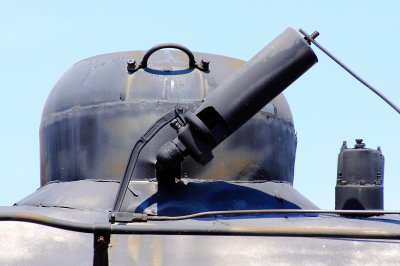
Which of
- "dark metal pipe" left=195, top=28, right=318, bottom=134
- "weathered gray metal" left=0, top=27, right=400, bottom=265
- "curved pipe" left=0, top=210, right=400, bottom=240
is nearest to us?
"curved pipe" left=0, top=210, right=400, bottom=240

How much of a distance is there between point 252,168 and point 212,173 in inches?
13.9

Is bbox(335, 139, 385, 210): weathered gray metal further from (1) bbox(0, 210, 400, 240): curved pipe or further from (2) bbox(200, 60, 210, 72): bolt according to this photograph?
(1) bbox(0, 210, 400, 240): curved pipe

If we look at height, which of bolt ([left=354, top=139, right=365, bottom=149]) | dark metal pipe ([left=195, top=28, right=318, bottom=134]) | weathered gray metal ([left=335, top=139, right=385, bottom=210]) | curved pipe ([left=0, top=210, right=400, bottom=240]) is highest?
→ dark metal pipe ([left=195, top=28, right=318, bottom=134])

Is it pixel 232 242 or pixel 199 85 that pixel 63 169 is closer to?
pixel 199 85

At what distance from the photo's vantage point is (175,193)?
586 cm

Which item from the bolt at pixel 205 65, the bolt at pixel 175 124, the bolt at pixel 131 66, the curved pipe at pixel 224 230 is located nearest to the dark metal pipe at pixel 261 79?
the bolt at pixel 175 124

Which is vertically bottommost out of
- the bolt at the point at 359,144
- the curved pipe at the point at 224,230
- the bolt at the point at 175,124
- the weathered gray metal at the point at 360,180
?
the curved pipe at the point at 224,230

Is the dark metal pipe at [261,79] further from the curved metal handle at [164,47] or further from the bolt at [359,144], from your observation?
the bolt at [359,144]

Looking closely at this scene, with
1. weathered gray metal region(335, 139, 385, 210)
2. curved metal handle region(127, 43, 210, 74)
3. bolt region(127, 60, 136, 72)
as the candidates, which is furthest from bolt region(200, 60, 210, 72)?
weathered gray metal region(335, 139, 385, 210)

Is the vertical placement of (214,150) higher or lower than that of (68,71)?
lower

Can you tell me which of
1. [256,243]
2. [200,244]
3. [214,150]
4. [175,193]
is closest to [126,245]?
[200,244]

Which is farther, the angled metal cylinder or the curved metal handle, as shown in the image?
the curved metal handle

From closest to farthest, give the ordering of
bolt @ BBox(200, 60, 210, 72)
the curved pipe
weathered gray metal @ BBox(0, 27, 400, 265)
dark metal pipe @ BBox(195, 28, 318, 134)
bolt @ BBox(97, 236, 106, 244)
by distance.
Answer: the curved pipe, bolt @ BBox(97, 236, 106, 244), weathered gray metal @ BBox(0, 27, 400, 265), dark metal pipe @ BBox(195, 28, 318, 134), bolt @ BBox(200, 60, 210, 72)

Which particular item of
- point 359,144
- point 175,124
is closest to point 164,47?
point 175,124
